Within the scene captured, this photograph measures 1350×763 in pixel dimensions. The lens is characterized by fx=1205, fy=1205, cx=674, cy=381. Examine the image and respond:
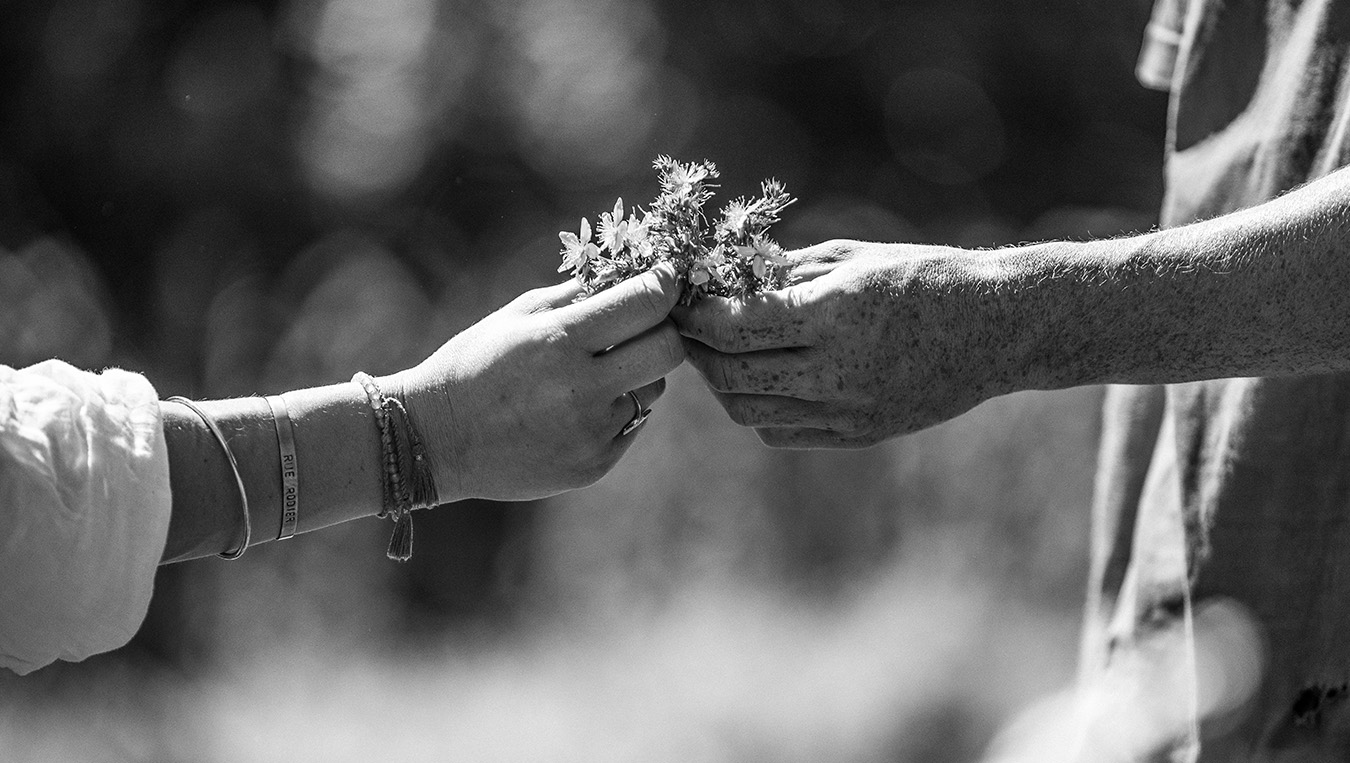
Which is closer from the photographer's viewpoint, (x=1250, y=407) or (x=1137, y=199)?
(x=1250, y=407)

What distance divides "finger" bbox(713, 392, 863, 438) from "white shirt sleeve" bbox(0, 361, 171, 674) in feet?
3.42

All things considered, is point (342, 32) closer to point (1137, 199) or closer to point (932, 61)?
point (932, 61)

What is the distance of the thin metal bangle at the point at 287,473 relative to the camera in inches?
79.2

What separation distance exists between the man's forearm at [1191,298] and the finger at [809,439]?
35 cm

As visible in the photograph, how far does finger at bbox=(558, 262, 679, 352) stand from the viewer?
2135 mm

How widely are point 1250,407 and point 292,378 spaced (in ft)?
17.5

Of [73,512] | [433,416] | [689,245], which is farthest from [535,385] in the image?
[73,512]

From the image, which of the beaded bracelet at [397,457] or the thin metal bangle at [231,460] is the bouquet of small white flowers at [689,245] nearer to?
the beaded bracelet at [397,457]

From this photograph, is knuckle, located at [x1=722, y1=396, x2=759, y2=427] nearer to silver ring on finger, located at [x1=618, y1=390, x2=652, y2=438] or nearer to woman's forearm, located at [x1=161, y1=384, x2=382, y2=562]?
silver ring on finger, located at [x1=618, y1=390, x2=652, y2=438]

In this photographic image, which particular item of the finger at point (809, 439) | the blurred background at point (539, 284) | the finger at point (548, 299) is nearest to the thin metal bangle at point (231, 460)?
the finger at point (548, 299)

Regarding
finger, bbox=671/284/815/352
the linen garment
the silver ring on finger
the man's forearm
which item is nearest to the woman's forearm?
the silver ring on finger

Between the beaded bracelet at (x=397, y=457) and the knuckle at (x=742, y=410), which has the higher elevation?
the knuckle at (x=742, y=410)

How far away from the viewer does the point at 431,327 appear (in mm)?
6625

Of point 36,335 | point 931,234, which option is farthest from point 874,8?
point 36,335
